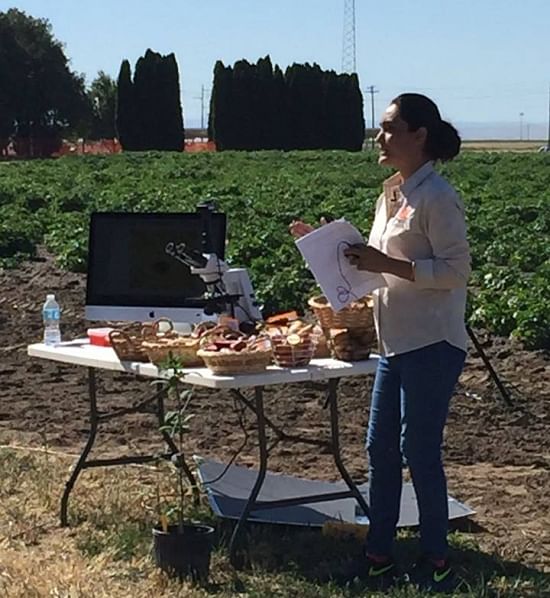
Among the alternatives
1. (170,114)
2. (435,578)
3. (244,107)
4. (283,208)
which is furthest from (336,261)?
(170,114)

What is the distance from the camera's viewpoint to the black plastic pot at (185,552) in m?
5.89

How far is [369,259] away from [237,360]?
2.53 ft

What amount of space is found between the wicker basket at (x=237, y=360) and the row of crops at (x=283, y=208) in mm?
5648

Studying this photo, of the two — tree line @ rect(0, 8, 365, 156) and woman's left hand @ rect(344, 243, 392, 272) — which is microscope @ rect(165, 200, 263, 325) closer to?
woman's left hand @ rect(344, 243, 392, 272)

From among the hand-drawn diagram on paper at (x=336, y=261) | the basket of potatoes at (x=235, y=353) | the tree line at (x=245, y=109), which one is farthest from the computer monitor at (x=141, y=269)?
the tree line at (x=245, y=109)

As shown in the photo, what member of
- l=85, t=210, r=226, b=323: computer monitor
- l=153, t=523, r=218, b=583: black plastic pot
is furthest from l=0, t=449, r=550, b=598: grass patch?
l=85, t=210, r=226, b=323: computer monitor

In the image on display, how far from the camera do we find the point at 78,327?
528 inches

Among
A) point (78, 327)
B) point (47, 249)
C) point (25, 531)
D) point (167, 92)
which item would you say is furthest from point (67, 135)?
point (25, 531)

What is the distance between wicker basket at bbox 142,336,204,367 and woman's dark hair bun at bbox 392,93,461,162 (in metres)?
1.40

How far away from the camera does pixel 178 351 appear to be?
20.4 feet

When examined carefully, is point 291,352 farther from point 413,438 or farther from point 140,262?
point 140,262

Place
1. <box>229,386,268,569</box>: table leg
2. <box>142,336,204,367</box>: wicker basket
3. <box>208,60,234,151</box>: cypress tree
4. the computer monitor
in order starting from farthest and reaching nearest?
<box>208,60,234,151</box>: cypress tree < the computer monitor < <box>142,336,204,367</box>: wicker basket < <box>229,386,268,569</box>: table leg

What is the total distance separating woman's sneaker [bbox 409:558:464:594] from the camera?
18.7 feet

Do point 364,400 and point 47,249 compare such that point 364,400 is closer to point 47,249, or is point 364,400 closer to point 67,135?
point 47,249
